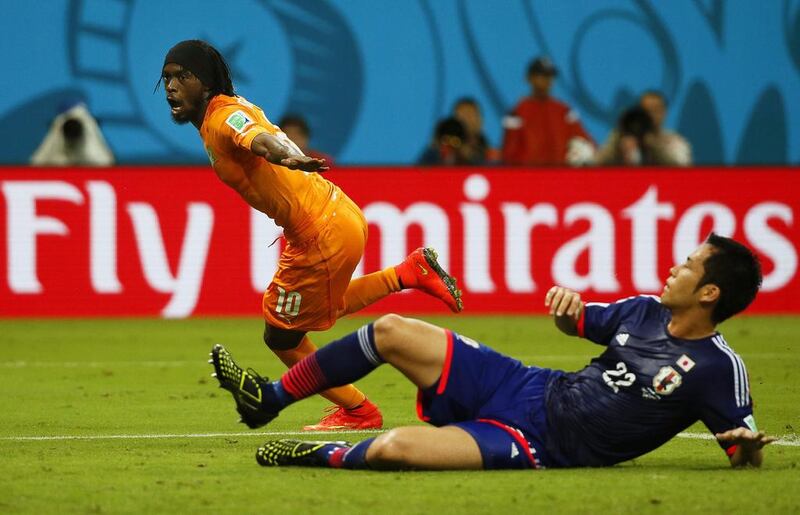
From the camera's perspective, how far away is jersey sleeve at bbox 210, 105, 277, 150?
314 inches

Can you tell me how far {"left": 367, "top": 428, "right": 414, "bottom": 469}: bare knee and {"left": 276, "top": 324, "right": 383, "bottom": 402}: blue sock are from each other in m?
0.28

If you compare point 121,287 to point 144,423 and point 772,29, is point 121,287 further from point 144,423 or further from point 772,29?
point 772,29

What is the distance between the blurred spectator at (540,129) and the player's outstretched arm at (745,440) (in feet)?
35.3

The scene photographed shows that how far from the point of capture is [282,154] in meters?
7.72

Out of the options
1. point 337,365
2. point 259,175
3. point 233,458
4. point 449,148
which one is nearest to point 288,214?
point 259,175

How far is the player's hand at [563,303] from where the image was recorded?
6.55 metres

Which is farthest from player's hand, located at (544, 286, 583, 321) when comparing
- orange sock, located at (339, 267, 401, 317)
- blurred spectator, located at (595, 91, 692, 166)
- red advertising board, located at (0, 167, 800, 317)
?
blurred spectator, located at (595, 91, 692, 166)

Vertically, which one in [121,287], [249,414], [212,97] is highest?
[212,97]

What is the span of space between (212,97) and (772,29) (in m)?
13.9

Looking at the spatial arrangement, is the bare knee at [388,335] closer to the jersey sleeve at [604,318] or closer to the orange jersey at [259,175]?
the jersey sleeve at [604,318]

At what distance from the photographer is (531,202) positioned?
52.0ft

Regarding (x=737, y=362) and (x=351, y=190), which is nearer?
(x=737, y=362)

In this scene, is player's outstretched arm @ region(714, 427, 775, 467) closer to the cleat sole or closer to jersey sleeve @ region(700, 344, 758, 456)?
jersey sleeve @ region(700, 344, 758, 456)

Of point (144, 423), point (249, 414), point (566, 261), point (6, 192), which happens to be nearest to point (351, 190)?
point (566, 261)
